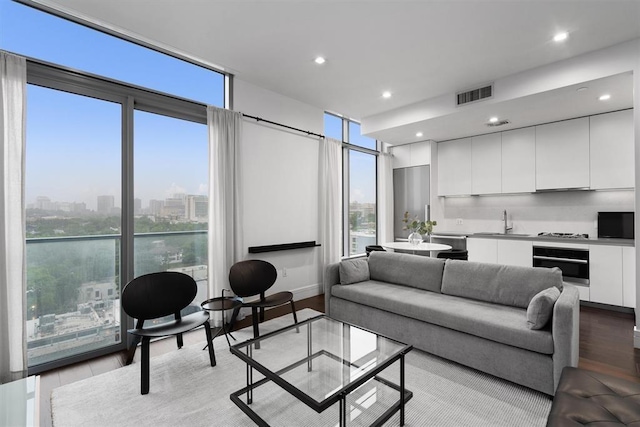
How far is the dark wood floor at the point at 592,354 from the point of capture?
2.36 m

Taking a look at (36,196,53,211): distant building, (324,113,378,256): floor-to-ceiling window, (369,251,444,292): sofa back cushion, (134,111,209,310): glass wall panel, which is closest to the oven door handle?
(369,251,444,292): sofa back cushion

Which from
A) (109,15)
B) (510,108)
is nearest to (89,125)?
(109,15)

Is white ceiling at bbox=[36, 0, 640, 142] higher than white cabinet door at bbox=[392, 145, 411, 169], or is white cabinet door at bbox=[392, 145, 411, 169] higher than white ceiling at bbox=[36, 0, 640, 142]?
white ceiling at bbox=[36, 0, 640, 142]

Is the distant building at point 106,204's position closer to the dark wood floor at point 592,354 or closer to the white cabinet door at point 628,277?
the dark wood floor at point 592,354

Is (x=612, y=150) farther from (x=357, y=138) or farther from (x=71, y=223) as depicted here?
(x=71, y=223)

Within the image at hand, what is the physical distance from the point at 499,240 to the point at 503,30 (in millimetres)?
3201

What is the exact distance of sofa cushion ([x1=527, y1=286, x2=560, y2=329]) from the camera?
208 centimetres

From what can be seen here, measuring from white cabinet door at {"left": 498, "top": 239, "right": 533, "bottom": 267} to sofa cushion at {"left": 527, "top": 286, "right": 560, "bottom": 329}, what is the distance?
2.76m

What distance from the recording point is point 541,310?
209cm

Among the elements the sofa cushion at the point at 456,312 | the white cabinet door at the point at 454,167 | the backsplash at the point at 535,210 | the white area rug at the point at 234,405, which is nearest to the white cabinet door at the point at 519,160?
the backsplash at the point at 535,210

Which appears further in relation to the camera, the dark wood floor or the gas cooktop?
the gas cooktop

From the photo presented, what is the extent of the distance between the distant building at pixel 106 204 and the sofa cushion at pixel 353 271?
249 cm

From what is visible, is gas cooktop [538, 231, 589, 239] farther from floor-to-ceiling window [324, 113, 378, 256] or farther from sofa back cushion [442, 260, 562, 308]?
floor-to-ceiling window [324, 113, 378, 256]

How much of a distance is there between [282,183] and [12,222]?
2813 mm
